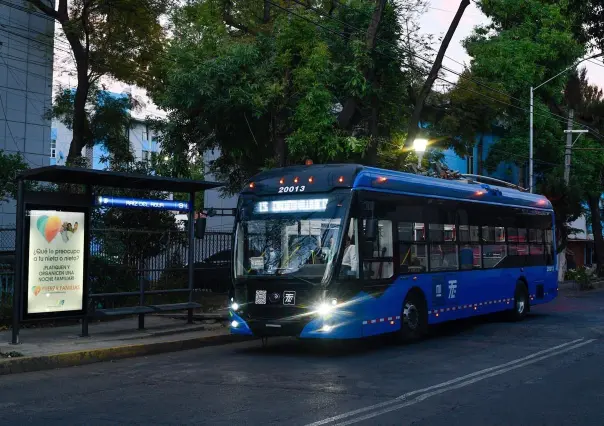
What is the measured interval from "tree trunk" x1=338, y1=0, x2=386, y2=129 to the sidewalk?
24.3 feet

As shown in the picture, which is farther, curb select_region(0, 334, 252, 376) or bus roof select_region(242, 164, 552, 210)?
bus roof select_region(242, 164, 552, 210)

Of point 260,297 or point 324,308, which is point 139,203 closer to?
point 260,297

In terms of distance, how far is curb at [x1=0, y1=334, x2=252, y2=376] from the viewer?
38.1 ft

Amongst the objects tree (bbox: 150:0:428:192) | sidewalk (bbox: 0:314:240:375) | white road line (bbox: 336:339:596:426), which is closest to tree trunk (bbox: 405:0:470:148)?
tree (bbox: 150:0:428:192)

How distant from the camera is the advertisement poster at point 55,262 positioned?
1338 centimetres

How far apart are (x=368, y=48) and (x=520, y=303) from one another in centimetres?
784

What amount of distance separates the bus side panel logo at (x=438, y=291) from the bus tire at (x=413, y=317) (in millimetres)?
400

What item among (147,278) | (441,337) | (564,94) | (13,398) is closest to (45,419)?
(13,398)

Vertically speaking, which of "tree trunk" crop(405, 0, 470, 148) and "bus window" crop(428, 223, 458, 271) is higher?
"tree trunk" crop(405, 0, 470, 148)

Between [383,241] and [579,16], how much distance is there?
16.6 feet

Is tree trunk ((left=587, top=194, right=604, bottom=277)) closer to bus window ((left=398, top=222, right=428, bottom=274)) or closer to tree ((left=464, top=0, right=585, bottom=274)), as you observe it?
tree ((left=464, top=0, right=585, bottom=274))

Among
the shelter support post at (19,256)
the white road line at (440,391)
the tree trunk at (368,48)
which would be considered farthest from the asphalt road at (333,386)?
the tree trunk at (368,48)

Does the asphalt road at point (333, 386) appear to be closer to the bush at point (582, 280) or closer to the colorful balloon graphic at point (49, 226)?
the colorful balloon graphic at point (49, 226)

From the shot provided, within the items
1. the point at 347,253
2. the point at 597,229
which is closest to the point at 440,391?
the point at 347,253
